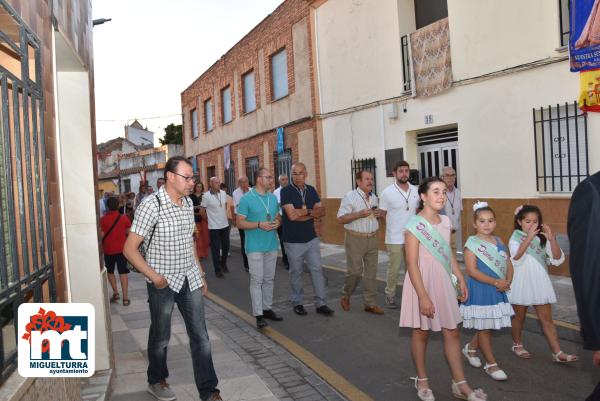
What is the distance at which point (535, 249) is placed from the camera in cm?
519

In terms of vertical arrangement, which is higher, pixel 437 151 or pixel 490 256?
pixel 437 151

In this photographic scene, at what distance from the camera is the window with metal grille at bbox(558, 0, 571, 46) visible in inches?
348

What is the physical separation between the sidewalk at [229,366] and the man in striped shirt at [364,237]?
1.47m

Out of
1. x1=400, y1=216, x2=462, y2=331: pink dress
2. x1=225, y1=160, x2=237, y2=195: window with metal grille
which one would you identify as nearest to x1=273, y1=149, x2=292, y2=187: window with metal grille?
x1=225, y1=160, x2=237, y2=195: window with metal grille

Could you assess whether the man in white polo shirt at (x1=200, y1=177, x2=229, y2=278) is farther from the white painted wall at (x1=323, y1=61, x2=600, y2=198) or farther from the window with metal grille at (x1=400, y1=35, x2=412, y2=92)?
the window with metal grille at (x1=400, y1=35, x2=412, y2=92)

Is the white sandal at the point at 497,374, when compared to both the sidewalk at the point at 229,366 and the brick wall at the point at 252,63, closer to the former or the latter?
the sidewalk at the point at 229,366

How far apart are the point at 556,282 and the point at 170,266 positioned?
6352 mm

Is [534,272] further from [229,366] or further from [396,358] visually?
[229,366]

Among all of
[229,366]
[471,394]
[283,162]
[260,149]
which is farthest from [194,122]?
[471,394]

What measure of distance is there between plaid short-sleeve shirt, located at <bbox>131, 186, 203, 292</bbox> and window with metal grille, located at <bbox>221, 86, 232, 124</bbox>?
1971 centimetres

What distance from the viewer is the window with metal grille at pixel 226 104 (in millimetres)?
23781

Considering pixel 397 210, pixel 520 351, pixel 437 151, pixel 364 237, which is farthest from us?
pixel 437 151

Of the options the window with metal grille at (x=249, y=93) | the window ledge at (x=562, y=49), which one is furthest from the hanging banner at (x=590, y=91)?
the window with metal grille at (x=249, y=93)

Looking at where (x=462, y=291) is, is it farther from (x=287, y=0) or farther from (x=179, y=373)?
Answer: (x=287, y=0)
